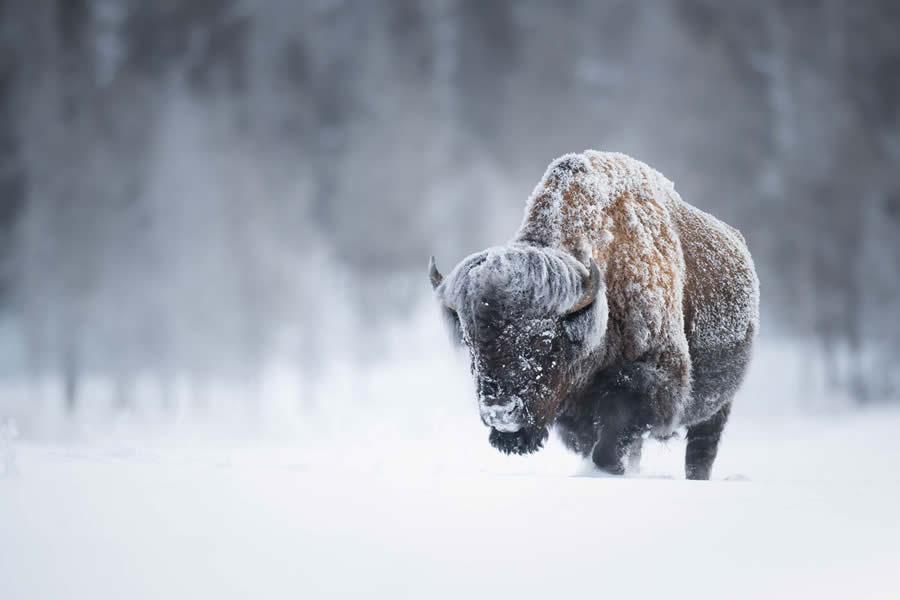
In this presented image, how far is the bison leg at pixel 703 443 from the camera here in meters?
5.43

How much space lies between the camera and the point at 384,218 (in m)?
25.7

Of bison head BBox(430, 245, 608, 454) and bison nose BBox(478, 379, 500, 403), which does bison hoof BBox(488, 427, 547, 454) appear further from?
bison nose BBox(478, 379, 500, 403)

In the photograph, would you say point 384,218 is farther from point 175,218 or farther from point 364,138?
point 175,218

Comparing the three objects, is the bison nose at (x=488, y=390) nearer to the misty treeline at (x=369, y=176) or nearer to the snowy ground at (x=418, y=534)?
the snowy ground at (x=418, y=534)

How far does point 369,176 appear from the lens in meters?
26.3

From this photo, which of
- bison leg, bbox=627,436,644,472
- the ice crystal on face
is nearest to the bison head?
bison leg, bbox=627,436,644,472

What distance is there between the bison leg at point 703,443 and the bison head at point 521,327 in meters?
1.94

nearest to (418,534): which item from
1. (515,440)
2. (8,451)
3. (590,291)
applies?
(515,440)

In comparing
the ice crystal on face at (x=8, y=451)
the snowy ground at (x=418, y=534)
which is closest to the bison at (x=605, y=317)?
the snowy ground at (x=418, y=534)

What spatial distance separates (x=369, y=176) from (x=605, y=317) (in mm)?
22922

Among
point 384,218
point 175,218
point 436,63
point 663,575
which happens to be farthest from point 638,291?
point 436,63

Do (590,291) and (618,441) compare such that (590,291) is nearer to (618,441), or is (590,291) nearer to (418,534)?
(618,441)

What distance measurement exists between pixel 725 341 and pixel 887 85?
74.5 ft

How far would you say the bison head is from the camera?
3.59 metres
